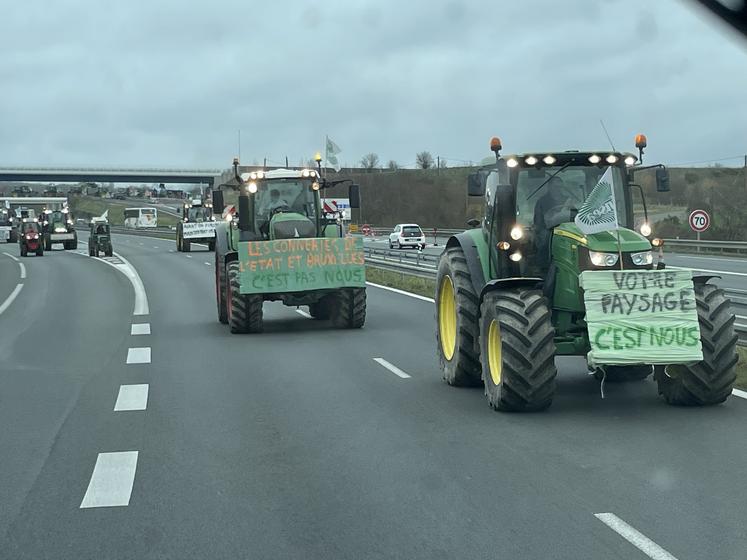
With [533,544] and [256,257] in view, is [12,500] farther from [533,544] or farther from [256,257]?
[256,257]

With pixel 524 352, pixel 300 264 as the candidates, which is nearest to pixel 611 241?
pixel 524 352

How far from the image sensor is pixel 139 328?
68.2 feet

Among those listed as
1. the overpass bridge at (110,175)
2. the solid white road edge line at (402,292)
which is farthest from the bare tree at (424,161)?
the solid white road edge line at (402,292)

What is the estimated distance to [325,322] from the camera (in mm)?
21219

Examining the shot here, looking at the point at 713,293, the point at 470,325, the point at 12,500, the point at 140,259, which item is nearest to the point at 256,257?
the point at 470,325

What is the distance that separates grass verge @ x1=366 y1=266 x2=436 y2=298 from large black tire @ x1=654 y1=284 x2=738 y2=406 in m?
17.0

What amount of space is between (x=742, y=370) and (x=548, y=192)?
3.50 metres

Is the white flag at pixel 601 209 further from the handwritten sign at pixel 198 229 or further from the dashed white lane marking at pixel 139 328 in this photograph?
the handwritten sign at pixel 198 229

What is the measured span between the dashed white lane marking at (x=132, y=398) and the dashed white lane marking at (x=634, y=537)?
5890 millimetres

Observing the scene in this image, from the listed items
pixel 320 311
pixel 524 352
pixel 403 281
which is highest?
pixel 524 352

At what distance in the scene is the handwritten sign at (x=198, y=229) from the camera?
62125mm

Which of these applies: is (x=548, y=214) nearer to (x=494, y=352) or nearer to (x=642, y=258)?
(x=642, y=258)

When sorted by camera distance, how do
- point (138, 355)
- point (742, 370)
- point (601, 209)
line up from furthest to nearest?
point (138, 355) → point (742, 370) → point (601, 209)

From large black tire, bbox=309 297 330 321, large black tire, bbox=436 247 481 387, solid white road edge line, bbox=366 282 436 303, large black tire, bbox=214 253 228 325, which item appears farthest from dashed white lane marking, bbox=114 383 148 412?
solid white road edge line, bbox=366 282 436 303
